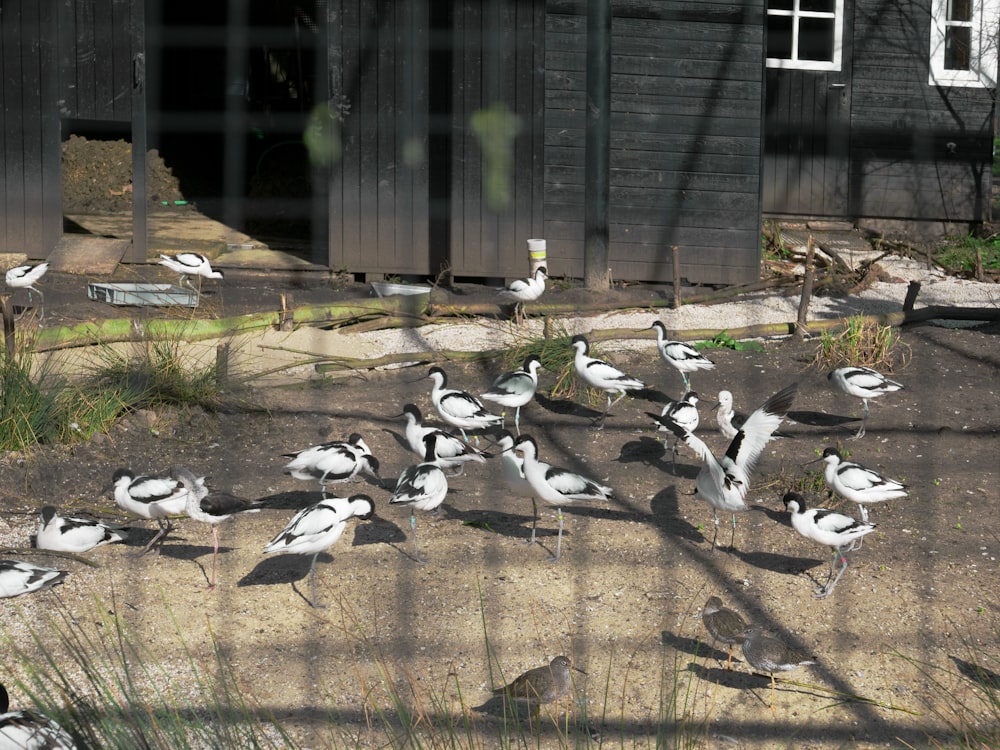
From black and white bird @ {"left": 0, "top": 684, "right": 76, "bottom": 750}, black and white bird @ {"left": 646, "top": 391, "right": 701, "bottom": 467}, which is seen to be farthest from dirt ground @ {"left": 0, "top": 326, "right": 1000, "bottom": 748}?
black and white bird @ {"left": 0, "top": 684, "right": 76, "bottom": 750}

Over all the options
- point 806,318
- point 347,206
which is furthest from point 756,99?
point 347,206

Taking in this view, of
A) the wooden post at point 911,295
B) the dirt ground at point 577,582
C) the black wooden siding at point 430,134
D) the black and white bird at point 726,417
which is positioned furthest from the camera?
the black wooden siding at point 430,134

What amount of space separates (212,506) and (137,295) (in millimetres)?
6160

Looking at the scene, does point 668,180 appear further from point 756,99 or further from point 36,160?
point 36,160

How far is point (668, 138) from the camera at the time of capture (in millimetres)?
14258

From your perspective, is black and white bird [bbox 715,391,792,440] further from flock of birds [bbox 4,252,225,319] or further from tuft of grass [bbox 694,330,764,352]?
flock of birds [bbox 4,252,225,319]

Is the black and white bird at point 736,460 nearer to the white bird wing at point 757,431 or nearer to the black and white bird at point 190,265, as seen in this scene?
the white bird wing at point 757,431

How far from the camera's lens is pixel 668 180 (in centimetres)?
1432

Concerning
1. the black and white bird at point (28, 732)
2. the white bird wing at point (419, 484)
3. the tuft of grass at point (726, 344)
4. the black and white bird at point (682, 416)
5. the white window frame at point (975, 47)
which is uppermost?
the white window frame at point (975, 47)

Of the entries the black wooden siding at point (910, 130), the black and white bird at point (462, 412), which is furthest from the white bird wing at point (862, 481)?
the black wooden siding at point (910, 130)

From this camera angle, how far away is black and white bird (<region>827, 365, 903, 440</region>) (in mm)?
9375

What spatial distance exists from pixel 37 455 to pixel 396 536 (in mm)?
2433

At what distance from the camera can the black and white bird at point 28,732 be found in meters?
4.40

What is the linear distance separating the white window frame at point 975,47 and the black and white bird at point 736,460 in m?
10.4
